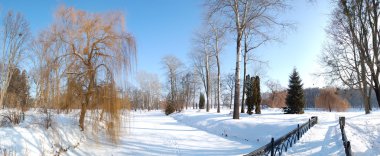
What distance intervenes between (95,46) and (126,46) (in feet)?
3.69

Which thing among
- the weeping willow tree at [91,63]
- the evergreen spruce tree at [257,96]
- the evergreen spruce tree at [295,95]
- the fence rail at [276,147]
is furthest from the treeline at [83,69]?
the evergreen spruce tree at [295,95]

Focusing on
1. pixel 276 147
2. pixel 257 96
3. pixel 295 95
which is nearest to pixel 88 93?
pixel 276 147

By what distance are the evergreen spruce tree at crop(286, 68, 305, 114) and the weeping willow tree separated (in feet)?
74.5

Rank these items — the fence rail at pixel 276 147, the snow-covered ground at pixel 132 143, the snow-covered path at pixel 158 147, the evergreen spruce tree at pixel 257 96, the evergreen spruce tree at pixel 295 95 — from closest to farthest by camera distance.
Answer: the fence rail at pixel 276 147 < the snow-covered ground at pixel 132 143 < the snow-covered path at pixel 158 147 < the evergreen spruce tree at pixel 257 96 < the evergreen spruce tree at pixel 295 95

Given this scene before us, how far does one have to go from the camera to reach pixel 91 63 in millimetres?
9359

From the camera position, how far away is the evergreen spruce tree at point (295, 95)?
90.8 ft

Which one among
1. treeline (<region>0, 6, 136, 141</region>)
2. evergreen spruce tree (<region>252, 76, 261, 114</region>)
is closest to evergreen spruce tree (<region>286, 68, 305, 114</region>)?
evergreen spruce tree (<region>252, 76, 261, 114</region>)

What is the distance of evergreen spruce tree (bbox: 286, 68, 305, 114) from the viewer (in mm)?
27672

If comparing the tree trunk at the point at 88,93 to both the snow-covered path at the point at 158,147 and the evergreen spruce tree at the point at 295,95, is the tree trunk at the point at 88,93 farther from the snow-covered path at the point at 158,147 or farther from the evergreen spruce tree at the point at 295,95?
the evergreen spruce tree at the point at 295,95

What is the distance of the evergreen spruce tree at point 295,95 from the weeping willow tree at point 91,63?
2272 cm

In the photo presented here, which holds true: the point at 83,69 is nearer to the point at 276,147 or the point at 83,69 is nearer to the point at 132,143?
the point at 132,143

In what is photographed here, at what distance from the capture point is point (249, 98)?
26797mm

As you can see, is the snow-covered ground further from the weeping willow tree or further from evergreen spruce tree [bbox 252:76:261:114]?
evergreen spruce tree [bbox 252:76:261:114]

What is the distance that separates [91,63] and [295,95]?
81.1 feet
